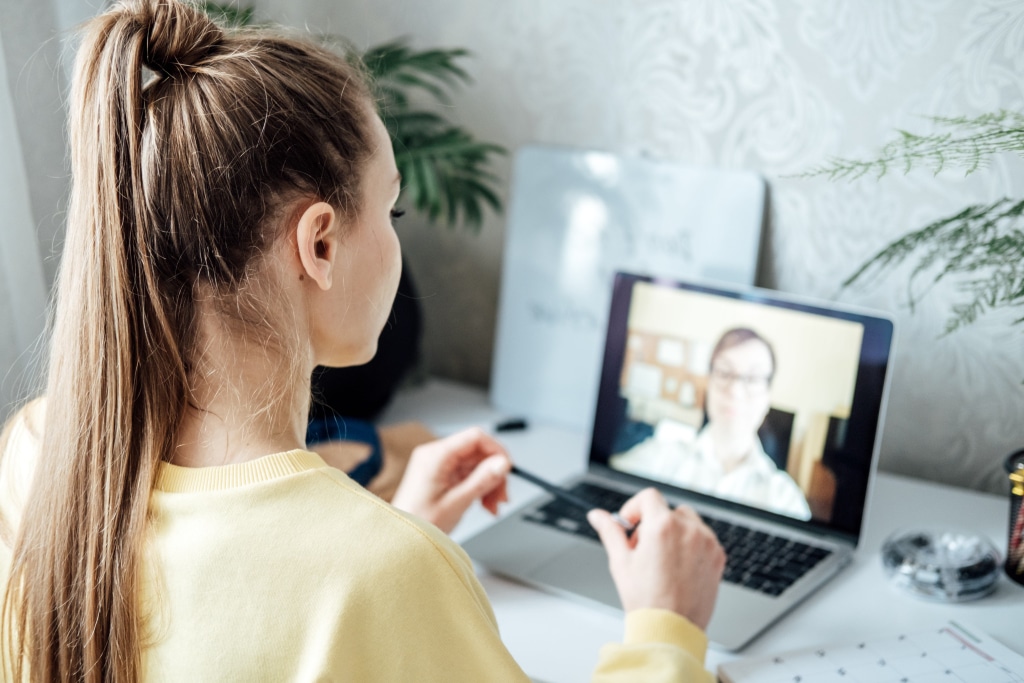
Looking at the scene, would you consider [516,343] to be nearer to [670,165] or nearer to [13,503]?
[670,165]

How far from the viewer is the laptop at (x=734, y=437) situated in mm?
858

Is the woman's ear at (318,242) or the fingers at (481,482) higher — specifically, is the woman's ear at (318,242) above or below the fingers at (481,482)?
above

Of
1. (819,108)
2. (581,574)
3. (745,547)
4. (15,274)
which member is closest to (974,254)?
(819,108)

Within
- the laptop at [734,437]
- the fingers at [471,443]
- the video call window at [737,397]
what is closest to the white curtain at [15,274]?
the fingers at [471,443]

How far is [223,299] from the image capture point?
57cm

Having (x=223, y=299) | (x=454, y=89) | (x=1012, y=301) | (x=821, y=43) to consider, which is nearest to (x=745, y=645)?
(x=1012, y=301)

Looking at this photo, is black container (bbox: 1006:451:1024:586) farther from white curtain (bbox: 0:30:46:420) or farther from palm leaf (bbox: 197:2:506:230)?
white curtain (bbox: 0:30:46:420)

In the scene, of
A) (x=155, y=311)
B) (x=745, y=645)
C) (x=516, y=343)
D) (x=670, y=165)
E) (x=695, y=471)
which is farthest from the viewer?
(x=516, y=343)

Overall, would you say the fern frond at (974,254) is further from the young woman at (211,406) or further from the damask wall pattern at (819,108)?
the young woman at (211,406)

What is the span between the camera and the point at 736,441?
96cm

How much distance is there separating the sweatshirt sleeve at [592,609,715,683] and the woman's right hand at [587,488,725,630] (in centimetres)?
2

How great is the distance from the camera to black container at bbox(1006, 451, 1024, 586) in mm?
815

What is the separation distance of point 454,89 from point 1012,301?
0.72m

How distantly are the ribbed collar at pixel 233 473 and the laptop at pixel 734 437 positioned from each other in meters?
0.33
